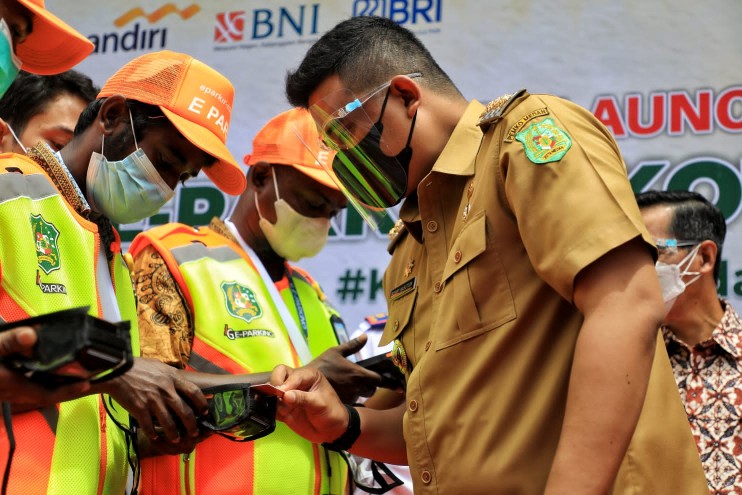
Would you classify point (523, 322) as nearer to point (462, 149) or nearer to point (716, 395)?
point (462, 149)

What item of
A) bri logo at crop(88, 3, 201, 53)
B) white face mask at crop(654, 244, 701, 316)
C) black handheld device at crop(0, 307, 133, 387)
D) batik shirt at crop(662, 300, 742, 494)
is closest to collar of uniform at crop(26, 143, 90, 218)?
black handheld device at crop(0, 307, 133, 387)

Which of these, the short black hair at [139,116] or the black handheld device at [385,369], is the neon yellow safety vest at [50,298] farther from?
the black handheld device at [385,369]

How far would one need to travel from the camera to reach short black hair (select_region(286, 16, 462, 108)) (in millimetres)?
2189

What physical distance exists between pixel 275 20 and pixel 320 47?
8.40 feet

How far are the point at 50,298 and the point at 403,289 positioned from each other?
839 mm

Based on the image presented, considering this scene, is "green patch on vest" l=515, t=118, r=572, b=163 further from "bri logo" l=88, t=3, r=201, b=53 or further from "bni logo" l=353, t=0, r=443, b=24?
"bri logo" l=88, t=3, r=201, b=53

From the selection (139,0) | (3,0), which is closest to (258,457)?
(3,0)

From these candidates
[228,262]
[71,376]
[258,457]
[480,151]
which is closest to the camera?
[71,376]

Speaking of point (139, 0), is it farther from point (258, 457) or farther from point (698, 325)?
point (698, 325)

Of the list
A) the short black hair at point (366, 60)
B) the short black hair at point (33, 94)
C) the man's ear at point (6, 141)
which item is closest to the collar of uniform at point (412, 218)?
the short black hair at point (366, 60)

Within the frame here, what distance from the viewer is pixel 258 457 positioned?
2.97 metres

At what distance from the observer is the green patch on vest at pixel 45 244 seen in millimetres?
2207

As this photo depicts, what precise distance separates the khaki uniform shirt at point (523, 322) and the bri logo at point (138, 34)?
342 cm

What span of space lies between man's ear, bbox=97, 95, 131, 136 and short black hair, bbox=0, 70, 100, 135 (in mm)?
867
